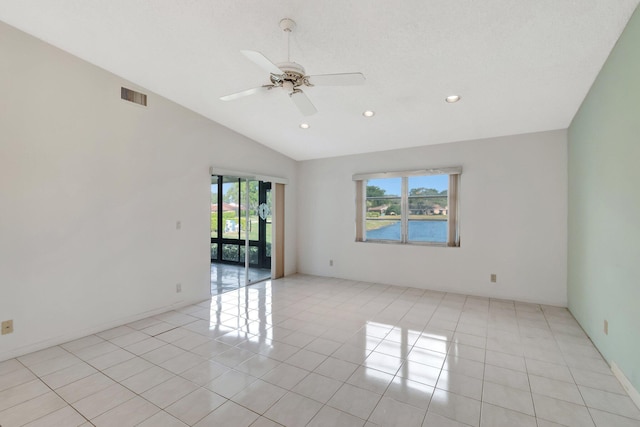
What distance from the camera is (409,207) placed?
209 inches

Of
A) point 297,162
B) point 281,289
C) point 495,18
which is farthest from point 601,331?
point 297,162

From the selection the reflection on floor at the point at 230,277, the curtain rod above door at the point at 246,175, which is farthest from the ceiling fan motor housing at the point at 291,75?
the reflection on floor at the point at 230,277

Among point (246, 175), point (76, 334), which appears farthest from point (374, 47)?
point (76, 334)

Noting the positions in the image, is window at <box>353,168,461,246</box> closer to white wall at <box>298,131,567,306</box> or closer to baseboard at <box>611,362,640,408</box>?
white wall at <box>298,131,567,306</box>

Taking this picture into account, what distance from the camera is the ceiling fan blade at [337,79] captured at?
2131 mm

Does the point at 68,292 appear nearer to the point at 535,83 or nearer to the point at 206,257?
the point at 206,257

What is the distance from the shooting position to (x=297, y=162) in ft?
21.1

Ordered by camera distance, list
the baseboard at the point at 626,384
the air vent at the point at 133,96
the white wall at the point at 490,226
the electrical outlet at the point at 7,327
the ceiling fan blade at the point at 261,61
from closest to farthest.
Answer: the ceiling fan blade at the point at 261,61, the baseboard at the point at 626,384, the electrical outlet at the point at 7,327, the air vent at the point at 133,96, the white wall at the point at 490,226

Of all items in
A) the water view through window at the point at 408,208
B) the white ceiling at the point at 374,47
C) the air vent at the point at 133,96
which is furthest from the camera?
the water view through window at the point at 408,208

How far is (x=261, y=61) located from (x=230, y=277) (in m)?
4.91

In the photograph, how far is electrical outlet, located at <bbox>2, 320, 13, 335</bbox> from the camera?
2704mm

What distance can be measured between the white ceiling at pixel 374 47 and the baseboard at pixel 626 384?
8.70ft

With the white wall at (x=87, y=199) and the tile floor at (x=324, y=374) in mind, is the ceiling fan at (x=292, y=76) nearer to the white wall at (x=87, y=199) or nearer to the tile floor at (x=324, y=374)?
the white wall at (x=87, y=199)

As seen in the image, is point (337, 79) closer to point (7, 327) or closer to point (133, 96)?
point (133, 96)
